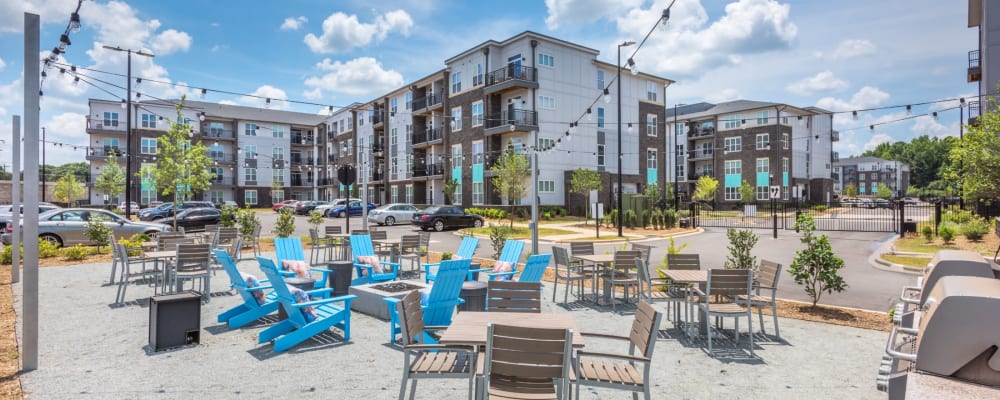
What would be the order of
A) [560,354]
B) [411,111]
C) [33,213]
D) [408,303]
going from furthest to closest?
[411,111] → [33,213] → [408,303] → [560,354]

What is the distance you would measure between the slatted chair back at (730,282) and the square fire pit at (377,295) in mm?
4069

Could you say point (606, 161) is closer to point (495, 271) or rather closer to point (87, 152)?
point (495, 271)

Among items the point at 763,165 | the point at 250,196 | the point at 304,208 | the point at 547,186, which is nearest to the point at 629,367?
the point at 547,186

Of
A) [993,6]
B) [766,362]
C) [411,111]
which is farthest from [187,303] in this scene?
[411,111]

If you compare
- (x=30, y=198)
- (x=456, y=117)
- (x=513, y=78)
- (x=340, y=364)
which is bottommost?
(x=340, y=364)

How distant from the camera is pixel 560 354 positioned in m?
3.40

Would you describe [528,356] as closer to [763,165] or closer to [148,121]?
[763,165]

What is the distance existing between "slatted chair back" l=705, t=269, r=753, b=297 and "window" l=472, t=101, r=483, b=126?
3359cm

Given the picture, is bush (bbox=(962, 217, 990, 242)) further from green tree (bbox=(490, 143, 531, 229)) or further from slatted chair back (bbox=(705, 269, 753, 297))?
green tree (bbox=(490, 143, 531, 229))

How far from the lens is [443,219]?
28.8m

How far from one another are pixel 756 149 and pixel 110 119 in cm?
6871

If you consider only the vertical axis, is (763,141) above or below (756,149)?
above

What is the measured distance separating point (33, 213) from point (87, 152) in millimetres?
62671

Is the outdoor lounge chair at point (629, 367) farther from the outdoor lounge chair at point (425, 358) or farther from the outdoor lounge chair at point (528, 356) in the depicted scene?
the outdoor lounge chair at point (425, 358)
